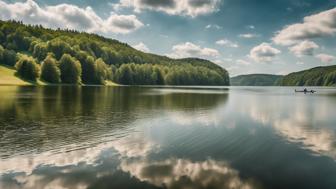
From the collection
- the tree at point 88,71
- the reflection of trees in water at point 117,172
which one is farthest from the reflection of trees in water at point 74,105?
the tree at point 88,71

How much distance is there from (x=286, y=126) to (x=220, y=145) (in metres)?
15.2

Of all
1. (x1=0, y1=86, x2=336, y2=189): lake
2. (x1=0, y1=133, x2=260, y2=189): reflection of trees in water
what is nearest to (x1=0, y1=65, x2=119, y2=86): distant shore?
(x1=0, y1=86, x2=336, y2=189): lake

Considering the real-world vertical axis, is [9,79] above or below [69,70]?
below

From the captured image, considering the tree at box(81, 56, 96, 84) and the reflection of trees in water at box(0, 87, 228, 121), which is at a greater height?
the tree at box(81, 56, 96, 84)

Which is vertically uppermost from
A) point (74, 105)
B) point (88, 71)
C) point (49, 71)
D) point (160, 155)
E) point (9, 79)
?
point (88, 71)

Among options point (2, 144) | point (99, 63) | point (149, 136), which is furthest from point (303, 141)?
point (99, 63)

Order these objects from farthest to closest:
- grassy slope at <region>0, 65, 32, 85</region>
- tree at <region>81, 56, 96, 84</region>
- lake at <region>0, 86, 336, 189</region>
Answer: tree at <region>81, 56, 96, 84</region> < grassy slope at <region>0, 65, 32, 85</region> < lake at <region>0, 86, 336, 189</region>

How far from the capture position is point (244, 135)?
88.9 ft

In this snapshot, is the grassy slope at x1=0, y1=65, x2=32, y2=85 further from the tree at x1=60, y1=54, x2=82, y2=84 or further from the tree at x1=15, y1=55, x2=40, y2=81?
the tree at x1=60, y1=54, x2=82, y2=84

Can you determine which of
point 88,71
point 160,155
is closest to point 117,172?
point 160,155

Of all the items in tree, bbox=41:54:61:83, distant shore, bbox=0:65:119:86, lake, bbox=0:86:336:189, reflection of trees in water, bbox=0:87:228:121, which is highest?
tree, bbox=41:54:61:83

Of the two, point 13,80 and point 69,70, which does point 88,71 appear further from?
point 13,80

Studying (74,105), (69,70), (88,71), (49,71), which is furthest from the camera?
(88,71)

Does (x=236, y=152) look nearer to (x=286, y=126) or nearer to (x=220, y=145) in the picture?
(x=220, y=145)
